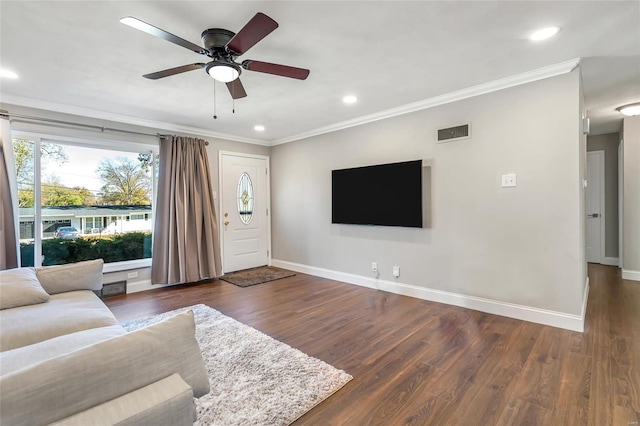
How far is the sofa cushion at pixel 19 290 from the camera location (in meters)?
2.22

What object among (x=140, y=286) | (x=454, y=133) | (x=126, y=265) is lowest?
(x=140, y=286)

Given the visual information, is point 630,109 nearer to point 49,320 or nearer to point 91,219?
point 49,320

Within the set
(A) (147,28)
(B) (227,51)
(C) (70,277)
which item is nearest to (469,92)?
(B) (227,51)

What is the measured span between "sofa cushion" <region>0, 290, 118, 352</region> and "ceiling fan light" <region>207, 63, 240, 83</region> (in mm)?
1970

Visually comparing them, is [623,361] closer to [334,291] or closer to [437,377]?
[437,377]

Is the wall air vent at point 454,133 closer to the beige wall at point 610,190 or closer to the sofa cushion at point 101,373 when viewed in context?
the sofa cushion at point 101,373

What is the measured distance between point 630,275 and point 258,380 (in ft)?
19.1

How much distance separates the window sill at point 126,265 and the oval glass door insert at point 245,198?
5.70ft

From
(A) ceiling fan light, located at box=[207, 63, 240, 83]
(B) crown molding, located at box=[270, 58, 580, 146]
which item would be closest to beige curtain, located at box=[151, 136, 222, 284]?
(B) crown molding, located at box=[270, 58, 580, 146]

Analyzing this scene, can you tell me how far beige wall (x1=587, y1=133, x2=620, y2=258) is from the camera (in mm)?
5508

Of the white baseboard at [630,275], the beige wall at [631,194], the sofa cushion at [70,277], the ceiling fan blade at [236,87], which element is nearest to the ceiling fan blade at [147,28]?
the ceiling fan blade at [236,87]

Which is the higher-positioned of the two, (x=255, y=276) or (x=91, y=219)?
(x=91, y=219)

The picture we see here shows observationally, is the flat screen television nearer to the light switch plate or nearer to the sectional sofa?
the light switch plate

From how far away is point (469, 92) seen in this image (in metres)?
3.40
